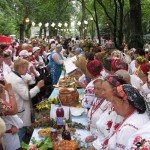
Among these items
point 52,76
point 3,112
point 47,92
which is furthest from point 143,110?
point 52,76

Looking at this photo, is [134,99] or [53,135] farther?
[53,135]

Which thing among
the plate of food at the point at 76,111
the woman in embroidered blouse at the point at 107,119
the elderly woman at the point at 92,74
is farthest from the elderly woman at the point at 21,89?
the woman in embroidered blouse at the point at 107,119

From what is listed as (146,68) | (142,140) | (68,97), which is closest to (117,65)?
(146,68)

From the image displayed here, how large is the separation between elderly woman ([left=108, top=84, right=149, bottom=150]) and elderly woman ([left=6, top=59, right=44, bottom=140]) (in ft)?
9.57

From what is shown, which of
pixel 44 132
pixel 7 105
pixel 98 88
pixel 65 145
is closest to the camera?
pixel 65 145

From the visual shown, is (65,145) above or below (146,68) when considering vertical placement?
below

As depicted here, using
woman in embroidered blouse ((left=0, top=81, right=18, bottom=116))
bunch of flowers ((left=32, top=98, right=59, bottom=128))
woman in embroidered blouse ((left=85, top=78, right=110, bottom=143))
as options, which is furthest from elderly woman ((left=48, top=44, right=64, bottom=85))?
woman in embroidered blouse ((left=85, top=78, right=110, bottom=143))

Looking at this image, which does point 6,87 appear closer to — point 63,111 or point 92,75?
point 63,111

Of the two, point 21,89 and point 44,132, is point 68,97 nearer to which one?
point 21,89

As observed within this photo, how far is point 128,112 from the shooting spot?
3154mm

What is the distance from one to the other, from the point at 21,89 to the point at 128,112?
9.92 ft

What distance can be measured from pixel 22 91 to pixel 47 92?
18.5 feet

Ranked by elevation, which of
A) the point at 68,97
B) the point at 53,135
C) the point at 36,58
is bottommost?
the point at 53,135

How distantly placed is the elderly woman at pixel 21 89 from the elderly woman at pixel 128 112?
115 inches
